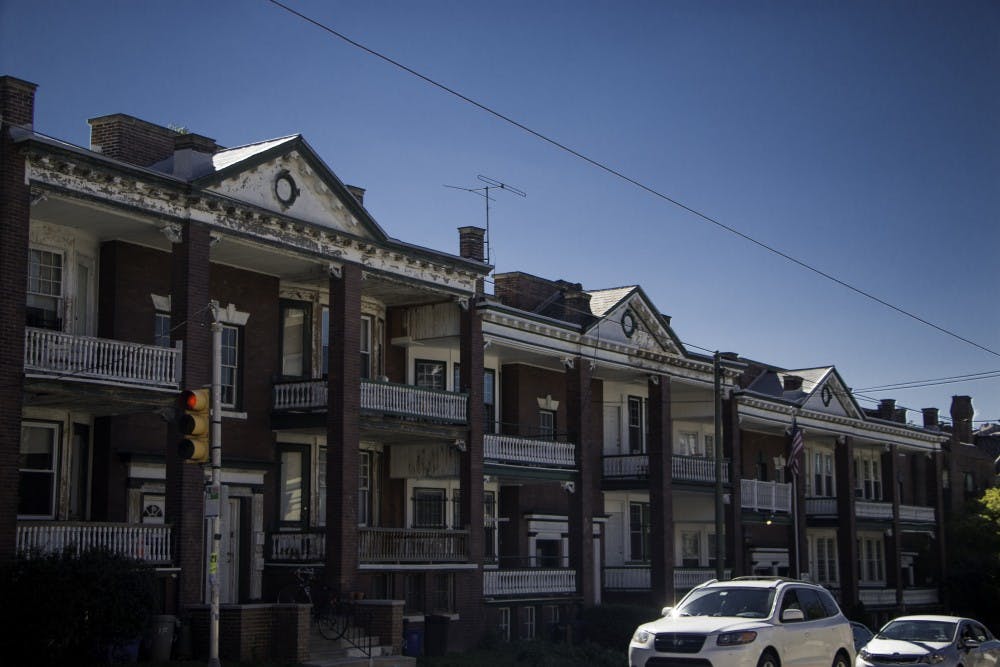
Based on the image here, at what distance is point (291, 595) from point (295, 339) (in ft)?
20.7

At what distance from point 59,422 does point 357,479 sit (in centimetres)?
707

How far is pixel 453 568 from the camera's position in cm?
3216


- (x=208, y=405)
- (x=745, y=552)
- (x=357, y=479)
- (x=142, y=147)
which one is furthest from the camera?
(x=745, y=552)

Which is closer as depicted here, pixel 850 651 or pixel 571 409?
pixel 850 651

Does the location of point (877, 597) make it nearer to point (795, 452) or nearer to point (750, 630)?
point (795, 452)

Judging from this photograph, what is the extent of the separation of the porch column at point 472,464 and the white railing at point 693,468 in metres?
10.4

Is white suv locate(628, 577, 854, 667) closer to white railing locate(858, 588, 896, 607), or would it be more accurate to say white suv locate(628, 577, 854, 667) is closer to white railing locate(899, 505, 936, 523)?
white railing locate(858, 588, 896, 607)

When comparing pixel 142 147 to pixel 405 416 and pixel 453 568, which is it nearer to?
pixel 405 416

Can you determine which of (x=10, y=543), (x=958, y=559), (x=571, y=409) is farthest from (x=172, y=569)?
(x=958, y=559)

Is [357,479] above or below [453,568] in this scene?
above

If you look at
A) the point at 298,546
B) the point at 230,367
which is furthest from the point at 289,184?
the point at 298,546

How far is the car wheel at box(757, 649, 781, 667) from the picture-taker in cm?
A: 1797

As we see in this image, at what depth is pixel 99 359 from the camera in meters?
24.1

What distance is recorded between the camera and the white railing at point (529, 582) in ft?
112
